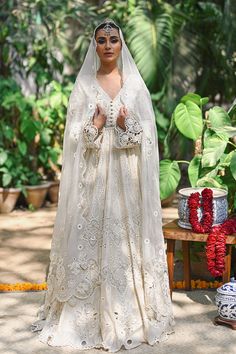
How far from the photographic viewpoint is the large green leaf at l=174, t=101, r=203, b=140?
191 inches

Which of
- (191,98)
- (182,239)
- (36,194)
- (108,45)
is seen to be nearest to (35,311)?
(182,239)

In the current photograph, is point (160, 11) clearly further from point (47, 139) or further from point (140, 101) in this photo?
point (140, 101)

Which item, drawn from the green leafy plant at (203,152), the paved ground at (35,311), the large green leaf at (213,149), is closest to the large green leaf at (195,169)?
the green leafy plant at (203,152)

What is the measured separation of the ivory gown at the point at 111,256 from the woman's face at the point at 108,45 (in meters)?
0.17

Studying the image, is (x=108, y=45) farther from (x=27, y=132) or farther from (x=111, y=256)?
(x=27, y=132)

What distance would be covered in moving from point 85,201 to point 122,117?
1.69 ft

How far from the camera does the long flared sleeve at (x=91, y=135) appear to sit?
3.85m

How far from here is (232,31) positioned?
302 inches

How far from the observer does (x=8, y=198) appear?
23.5ft

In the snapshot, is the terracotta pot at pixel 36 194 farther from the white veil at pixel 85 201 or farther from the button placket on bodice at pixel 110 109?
the button placket on bodice at pixel 110 109

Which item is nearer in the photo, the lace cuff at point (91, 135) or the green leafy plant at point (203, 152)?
the lace cuff at point (91, 135)

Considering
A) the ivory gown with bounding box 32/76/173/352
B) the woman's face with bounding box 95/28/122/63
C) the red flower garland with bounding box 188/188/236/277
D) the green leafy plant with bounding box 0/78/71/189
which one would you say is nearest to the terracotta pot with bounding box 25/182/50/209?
the green leafy plant with bounding box 0/78/71/189

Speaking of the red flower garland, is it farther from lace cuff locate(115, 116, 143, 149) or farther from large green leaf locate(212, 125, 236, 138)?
lace cuff locate(115, 116, 143, 149)

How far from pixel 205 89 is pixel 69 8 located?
6.15 feet
